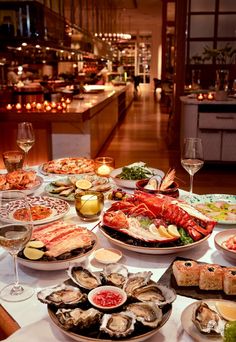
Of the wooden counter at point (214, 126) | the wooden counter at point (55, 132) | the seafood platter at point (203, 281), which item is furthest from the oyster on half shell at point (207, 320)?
the wooden counter at point (214, 126)

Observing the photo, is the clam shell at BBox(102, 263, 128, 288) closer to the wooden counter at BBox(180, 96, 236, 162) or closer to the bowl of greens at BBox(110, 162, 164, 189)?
the bowl of greens at BBox(110, 162, 164, 189)

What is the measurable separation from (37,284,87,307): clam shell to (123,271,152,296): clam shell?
0.11 metres

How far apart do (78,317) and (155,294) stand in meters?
0.19

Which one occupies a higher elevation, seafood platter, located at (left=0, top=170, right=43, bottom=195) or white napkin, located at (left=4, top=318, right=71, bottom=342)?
seafood platter, located at (left=0, top=170, right=43, bottom=195)

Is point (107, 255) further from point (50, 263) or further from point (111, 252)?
point (50, 263)

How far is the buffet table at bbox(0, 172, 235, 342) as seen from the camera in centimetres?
94

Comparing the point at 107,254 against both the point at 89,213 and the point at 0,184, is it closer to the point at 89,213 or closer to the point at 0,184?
the point at 89,213

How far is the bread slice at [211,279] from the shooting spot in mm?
1113

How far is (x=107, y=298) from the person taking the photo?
0.98 m

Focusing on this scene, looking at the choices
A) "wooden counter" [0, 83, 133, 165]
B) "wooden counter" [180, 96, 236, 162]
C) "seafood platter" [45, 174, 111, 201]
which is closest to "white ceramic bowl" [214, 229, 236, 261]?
"seafood platter" [45, 174, 111, 201]

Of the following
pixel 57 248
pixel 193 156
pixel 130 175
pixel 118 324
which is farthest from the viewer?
pixel 130 175

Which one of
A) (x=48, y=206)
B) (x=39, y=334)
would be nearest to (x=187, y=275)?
(x=39, y=334)

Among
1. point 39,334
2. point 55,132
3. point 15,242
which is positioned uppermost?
point 15,242

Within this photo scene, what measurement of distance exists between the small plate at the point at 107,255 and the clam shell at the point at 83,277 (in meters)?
0.19
